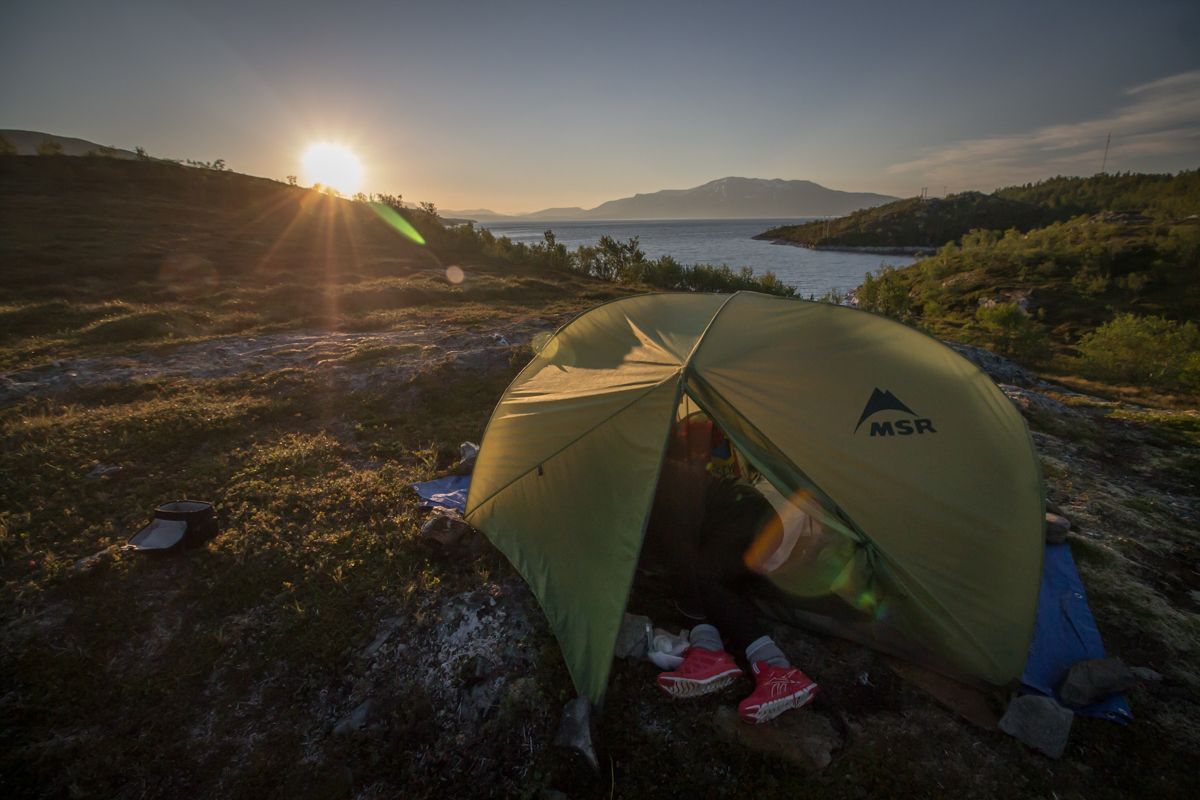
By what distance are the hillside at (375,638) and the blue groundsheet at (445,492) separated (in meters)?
0.21

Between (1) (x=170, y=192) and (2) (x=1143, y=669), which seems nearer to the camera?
(2) (x=1143, y=669)

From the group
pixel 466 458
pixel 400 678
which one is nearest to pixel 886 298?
pixel 466 458

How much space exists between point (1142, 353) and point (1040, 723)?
68.2ft

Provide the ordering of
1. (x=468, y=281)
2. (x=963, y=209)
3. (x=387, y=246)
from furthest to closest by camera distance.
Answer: (x=963, y=209) < (x=387, y=246) < (x=468, y=281)

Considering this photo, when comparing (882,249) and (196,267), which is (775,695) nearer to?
(196,267)

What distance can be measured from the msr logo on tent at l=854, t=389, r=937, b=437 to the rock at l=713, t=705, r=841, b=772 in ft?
7.38

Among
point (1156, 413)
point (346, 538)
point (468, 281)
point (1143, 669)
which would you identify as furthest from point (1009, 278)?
point (346, 538)

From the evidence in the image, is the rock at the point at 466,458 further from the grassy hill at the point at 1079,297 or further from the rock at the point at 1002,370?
the grassy hill at the point at 1079,297

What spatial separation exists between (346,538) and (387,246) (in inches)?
1521

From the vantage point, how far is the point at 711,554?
444cm

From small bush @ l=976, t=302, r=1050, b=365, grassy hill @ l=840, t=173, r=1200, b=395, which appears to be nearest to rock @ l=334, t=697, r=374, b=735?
grassy hill @ l=840, t=173, r=1200, b=395

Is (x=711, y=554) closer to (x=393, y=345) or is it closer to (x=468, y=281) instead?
(x=393, y=345)

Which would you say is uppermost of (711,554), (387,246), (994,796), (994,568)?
(387,246)

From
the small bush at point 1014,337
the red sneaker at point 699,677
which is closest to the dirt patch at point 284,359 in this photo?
the red sneaker at point 699,677
